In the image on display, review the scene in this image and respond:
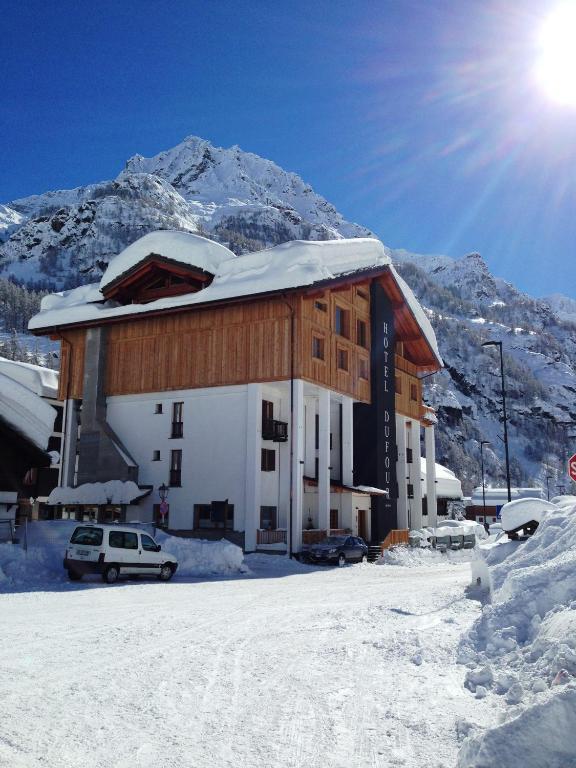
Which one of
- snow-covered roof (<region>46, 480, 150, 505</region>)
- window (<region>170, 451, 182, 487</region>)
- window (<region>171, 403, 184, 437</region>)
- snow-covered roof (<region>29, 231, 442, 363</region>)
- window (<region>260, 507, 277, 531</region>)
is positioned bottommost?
window (<region>260, 507, 277, 531</region>)

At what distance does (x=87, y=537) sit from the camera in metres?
18.9

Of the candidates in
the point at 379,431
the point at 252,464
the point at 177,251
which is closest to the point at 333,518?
the point at 379,431

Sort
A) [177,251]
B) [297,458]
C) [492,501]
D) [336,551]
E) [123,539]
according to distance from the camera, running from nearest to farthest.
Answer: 1. [123,539]
2. [336,551]
3. [297,458]
4. [177,251]
5. [492,501]

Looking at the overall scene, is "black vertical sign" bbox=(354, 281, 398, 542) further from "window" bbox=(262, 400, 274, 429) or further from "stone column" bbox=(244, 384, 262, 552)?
"stone column" bbox=(244, 384, 262, 552)

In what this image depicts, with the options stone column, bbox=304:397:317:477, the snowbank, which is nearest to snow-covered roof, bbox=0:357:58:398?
stone column, bbox=304:397:317:477

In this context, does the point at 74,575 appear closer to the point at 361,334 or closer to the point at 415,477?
the point at 361,334

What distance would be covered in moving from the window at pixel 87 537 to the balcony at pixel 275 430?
14.4 meters

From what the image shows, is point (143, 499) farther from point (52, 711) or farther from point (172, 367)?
point (52, 711)

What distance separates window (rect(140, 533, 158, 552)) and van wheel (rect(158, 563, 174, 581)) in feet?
1.87

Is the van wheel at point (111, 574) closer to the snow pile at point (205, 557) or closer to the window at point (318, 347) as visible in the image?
the snow pile at point (205, 557)

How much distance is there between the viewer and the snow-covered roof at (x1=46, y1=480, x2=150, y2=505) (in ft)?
112

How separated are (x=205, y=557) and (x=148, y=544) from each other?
399 cm

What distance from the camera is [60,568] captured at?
780 inches

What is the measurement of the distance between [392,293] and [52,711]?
38.7 meters
